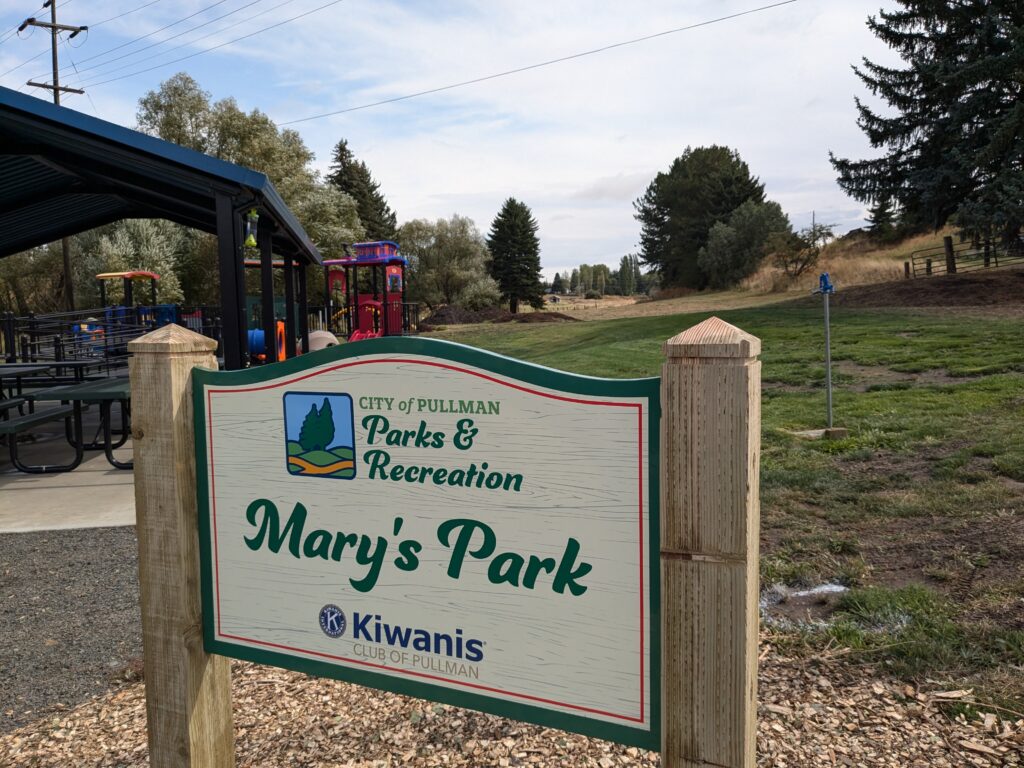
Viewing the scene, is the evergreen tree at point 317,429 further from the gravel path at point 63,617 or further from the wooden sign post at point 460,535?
the gravel path at point 63,617

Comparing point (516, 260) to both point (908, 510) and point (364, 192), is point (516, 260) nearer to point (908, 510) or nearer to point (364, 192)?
point (364, 192)

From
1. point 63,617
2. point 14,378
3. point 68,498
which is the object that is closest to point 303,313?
point 14,378

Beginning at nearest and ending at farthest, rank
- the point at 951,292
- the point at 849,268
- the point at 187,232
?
the point at 951,292, the point at 849,268, the point at 187,232

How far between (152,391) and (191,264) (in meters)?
33.8

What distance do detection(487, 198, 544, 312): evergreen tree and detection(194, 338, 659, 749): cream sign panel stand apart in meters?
Answer: 48.7

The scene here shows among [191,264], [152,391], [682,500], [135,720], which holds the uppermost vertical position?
[191,264]

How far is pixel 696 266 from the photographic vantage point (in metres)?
54.5

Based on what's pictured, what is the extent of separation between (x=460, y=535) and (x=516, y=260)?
50.2 m

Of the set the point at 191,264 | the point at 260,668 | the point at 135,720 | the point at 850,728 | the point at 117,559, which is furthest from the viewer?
the point at 191,264

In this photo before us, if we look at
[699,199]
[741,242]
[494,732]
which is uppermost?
[699,199]

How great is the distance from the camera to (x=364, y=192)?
53094 millimetres

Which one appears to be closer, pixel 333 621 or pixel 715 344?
pixel 715 344

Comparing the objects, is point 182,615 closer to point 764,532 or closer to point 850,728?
point 850,728

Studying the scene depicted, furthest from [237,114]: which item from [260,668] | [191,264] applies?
[260,668]
